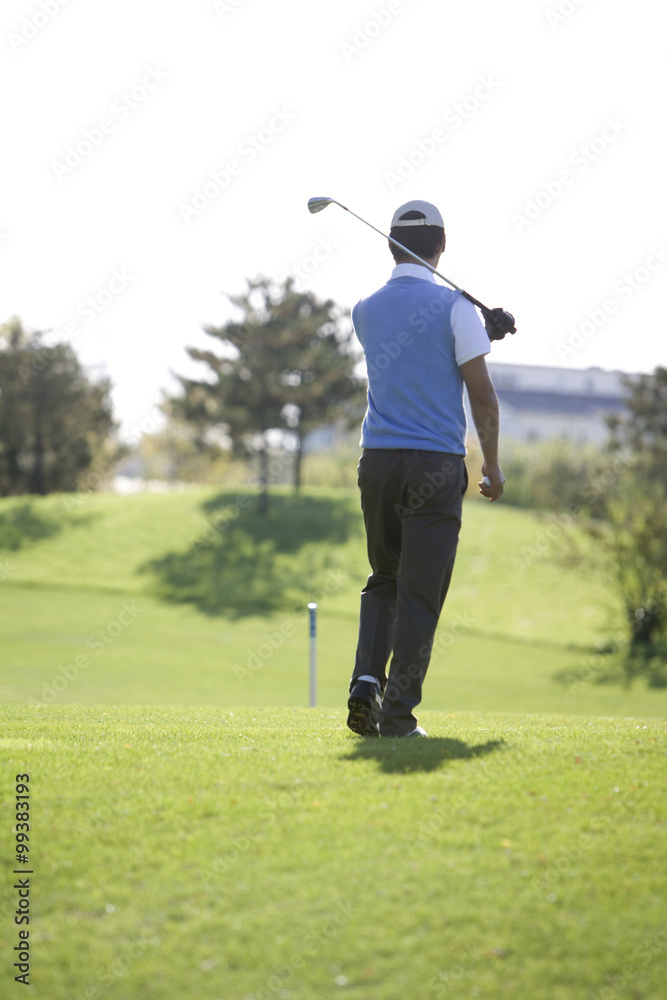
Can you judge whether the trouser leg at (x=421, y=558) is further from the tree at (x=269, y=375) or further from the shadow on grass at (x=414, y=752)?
the tree at (x=269, y=375)

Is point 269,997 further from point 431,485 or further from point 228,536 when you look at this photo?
point 228,536

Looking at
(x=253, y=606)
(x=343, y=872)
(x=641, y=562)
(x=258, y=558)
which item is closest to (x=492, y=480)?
(x=343, y=872)

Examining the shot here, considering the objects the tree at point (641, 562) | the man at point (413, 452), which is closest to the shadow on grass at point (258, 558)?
the tree at point (641, 562)

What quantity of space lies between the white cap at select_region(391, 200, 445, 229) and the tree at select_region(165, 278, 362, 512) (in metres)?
34.6

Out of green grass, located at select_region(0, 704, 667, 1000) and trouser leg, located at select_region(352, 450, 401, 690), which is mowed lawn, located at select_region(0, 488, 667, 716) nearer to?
trouser leg, located at select_region(352, 450, 401, 690)

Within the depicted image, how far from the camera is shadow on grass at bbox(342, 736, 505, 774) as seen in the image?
4.41 metres

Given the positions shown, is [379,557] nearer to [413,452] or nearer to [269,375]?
[413,452]

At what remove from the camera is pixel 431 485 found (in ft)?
17.0

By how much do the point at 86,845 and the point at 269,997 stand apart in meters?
1.12

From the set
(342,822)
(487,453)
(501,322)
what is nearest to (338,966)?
(342,822)

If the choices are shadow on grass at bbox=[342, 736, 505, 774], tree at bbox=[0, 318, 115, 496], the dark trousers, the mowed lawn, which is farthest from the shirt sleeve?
tree at bbox=[0, 318, 115, 496]

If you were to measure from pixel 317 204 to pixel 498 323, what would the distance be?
176 centimetres

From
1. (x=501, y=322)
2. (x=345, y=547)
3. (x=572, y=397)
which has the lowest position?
(x=345, y=547)

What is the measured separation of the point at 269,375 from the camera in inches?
1586
